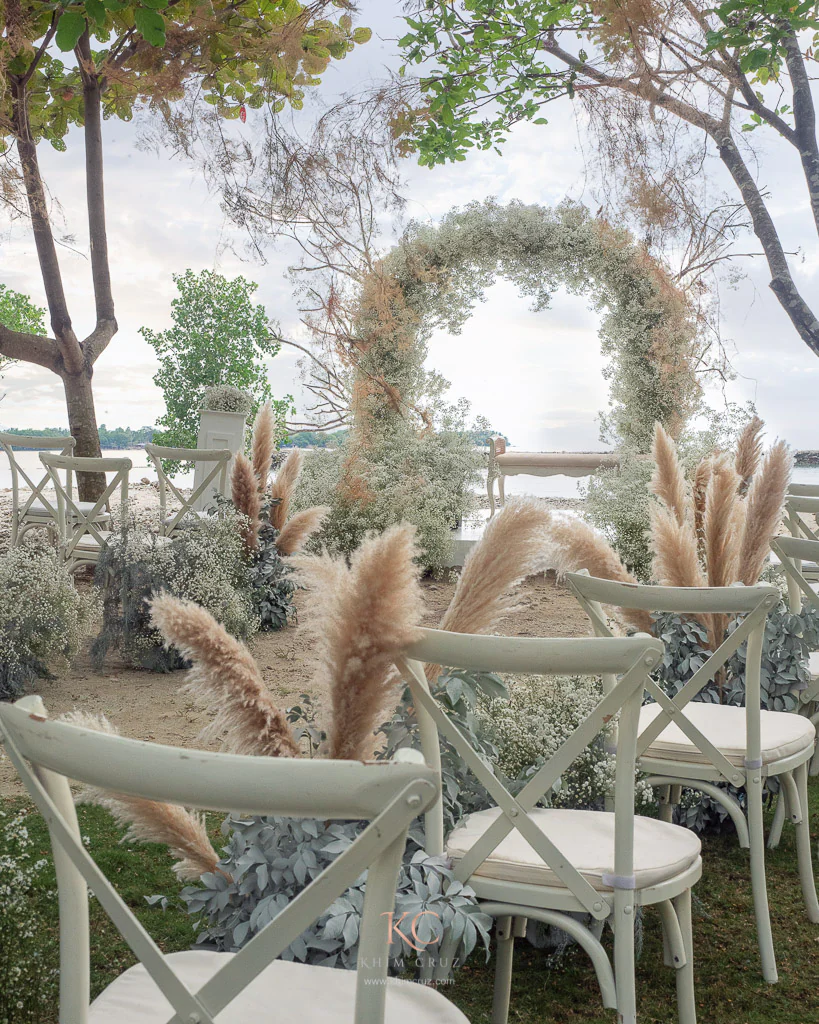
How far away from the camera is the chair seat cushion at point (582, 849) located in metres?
1.28

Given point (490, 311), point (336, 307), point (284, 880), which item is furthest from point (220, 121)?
point (284, 880)

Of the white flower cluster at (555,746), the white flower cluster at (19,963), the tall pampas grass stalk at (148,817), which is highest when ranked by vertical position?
the tall pampas grass stalk at (148,817)

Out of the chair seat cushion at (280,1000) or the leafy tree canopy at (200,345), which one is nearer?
the chair seat cushion at (280,1000)

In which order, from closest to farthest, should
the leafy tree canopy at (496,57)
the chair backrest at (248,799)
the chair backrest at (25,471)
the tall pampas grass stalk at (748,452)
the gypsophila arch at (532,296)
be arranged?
1. the chair backrest at (248,799)
2. the tall pampas grass stalk at (748,452)
3. the chair backrest at (25,471)
4. the gypsophila arch at (532,296)
5. the leafy tree canopy at (496,57)

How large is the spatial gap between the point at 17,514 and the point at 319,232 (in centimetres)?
351

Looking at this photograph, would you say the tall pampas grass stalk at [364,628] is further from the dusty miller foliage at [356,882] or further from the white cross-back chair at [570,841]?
the dusty miller foliage at [356,882]

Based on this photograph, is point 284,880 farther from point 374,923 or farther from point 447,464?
point 447,464

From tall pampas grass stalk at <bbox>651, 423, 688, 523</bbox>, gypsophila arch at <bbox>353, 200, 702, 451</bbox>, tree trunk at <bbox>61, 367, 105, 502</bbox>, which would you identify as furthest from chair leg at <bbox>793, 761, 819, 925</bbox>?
tree trunk at <bbox>61, 367, 105, 502</bbox>

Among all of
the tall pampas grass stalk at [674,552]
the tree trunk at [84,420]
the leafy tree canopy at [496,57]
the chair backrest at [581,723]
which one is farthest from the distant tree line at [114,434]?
the chair backrest at [581,723]

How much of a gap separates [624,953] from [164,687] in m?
3.01

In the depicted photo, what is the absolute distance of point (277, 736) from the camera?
115 centimetres

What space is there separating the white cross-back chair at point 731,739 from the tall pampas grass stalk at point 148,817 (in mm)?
842

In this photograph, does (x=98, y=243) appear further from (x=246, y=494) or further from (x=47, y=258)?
(x=246, y=494)

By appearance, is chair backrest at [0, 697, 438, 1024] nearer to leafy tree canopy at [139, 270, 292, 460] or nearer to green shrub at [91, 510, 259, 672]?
green shrub at [91, 510, 259, 672]
